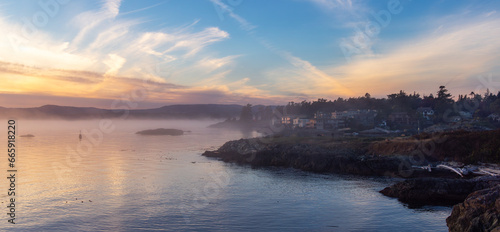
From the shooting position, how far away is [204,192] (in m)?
28.6

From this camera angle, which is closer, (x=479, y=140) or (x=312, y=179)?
(x=312, y=179)

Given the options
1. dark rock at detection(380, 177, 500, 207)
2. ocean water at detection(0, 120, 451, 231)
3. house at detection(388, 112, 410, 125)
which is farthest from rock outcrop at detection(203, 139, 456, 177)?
house at detection(388, 112, 410, 125)

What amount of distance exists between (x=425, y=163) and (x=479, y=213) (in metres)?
24.0

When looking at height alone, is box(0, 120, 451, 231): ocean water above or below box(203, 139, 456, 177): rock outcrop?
below

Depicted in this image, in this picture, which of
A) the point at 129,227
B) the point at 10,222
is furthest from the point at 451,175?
the point at 10,222

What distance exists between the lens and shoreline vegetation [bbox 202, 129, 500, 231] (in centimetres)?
1679

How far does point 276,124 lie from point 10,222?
128 meters

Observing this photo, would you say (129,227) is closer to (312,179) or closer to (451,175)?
(312,179)

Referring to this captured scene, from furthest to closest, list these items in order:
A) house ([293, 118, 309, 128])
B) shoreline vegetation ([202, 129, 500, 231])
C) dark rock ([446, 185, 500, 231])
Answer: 1. house ([293, 118, 309, 128])
2. shoreline vegetation ([202, 129, 500, 231])
3. dark rock ([446, 185, 500, 231])

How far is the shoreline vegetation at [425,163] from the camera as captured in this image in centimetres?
1679

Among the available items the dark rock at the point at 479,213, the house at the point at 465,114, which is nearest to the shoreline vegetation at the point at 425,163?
the dark rock at the point at 479,213

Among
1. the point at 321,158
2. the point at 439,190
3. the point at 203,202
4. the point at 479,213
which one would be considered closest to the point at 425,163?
the point at 321,158

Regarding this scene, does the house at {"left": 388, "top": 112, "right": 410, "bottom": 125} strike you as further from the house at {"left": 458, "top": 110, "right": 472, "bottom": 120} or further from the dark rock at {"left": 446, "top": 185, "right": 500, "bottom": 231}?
the dark rock at {"left": 446, "top": 185, "right": 500, "bottom": 231}

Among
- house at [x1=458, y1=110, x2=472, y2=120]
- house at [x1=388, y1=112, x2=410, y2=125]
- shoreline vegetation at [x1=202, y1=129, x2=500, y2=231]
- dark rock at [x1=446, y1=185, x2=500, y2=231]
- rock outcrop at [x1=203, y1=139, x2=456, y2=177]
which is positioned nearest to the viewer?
dark rock at [x1=446, y1=185, x2=500, y2=231]
